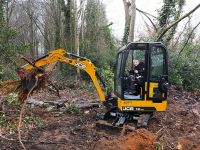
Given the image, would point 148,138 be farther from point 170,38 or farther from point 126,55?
point 170,38

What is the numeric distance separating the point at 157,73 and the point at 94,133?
2.67 m

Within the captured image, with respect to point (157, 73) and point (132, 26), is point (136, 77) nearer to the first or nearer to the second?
point (157, 73)

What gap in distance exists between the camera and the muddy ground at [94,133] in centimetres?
800

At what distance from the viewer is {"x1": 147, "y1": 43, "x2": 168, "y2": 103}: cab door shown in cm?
1084

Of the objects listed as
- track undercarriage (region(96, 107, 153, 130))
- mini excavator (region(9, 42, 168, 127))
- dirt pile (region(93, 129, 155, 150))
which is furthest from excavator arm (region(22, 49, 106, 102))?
dirt pile (region(93, 129, 155, 150))

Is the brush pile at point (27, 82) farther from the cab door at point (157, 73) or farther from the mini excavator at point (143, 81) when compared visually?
the cab door at point (157, 73)

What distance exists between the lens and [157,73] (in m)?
11.0

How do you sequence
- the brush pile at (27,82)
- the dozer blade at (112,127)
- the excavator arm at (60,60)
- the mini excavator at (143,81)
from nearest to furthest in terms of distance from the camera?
the brush pile at (27,82)
the dozer blade at (112,127)
the excavator arm at (60,60)
the mini excavator at (143,81)

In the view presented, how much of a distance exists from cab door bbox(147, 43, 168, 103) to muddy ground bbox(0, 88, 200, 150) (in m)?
0.87

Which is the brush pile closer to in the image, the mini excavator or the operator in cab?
the mini excavator

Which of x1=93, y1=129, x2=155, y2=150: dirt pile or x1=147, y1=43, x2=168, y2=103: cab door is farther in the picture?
x1=147, y1=43, x2=168, y2=103: cab door

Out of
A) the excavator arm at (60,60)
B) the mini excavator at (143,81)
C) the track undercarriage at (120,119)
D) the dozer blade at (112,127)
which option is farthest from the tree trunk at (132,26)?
the dozer blade at (112,127)

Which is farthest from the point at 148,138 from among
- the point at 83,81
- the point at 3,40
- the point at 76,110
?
the point at 83,81

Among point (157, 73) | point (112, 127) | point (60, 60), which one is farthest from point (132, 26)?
point (112, 127)
